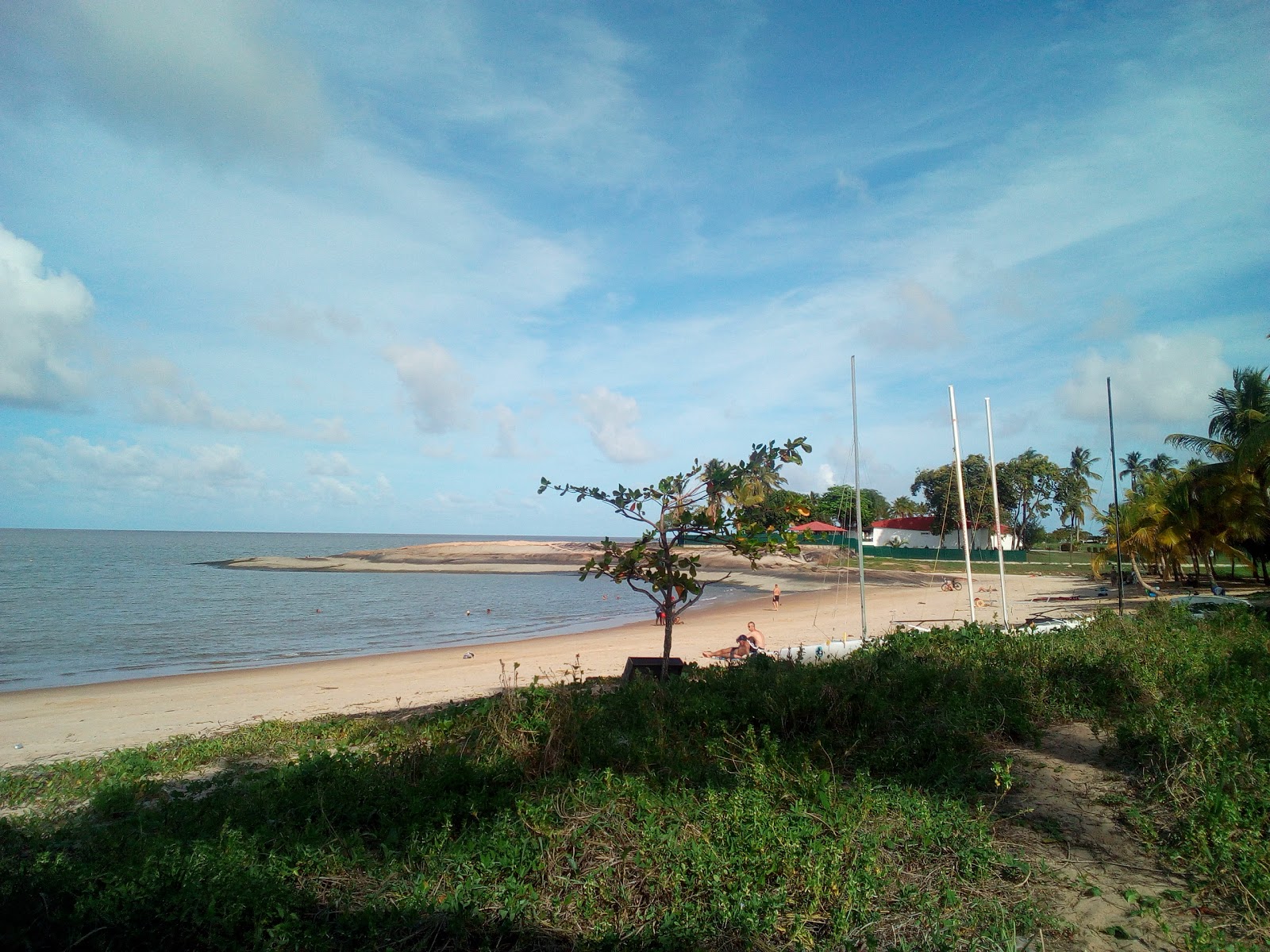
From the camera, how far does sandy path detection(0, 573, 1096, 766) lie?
35.2 feet

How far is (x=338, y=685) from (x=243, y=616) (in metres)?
15.9

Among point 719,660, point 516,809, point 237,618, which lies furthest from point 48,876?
point 237,618

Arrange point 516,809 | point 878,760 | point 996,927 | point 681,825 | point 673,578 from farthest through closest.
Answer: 1. point 673,578
2. point 878,760
3. point 516,809
4. point 681,825
5. point 996,927

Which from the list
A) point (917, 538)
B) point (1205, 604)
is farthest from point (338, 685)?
point (917, 538)

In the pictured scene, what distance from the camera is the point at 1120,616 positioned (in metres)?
10.6

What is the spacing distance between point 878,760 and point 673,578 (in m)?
2.52

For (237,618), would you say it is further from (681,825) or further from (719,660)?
(681,825)

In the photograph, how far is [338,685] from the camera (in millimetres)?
14477

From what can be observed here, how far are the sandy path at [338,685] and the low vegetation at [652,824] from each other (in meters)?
4.50

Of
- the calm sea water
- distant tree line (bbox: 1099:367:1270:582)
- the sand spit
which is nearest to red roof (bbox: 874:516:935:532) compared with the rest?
the sand spit

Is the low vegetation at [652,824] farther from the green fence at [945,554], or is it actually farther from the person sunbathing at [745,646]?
the green fence at [945,554]

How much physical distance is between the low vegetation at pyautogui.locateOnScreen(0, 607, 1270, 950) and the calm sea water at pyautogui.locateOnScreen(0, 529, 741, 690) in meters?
14.8

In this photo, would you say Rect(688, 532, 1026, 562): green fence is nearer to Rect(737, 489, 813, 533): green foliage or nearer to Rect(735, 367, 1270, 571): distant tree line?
Rect(735, 367, 1270, 571): distant tree line

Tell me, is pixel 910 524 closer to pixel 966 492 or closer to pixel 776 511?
pixel 966 492
